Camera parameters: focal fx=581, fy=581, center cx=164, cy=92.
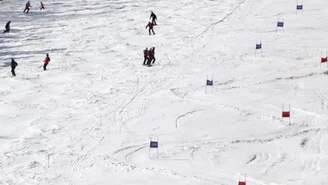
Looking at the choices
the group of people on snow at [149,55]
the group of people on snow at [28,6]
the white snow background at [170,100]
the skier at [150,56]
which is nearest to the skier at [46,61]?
the white snow background at [170,100]

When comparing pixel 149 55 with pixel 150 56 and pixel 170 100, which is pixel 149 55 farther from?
pixel 170 100

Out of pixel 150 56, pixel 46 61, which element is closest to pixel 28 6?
pixel 46 61

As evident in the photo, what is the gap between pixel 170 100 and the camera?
2272 centimetres

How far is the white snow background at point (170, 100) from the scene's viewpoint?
16348 mm

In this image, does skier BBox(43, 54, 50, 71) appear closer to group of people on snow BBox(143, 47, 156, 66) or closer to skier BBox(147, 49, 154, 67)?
group of people on snow BBox(143, 47, 156, 66)

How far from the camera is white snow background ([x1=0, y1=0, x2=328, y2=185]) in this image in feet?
53.6

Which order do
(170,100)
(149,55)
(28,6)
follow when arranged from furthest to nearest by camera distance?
(28,6) → (149,55) → (170,100)

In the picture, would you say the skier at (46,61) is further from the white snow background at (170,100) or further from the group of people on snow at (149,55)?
the group of people on snow at (149,55)

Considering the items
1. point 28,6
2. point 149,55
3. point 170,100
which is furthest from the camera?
point 28,6

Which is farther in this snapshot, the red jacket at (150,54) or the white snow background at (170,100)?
the red jacket at (150,54)

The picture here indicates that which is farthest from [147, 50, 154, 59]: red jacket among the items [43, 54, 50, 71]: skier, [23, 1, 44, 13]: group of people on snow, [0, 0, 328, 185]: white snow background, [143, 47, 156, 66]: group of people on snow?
[23, 1, 44, 13]: group of people on snow

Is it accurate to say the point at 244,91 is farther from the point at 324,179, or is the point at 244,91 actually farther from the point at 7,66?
the point at 7,66

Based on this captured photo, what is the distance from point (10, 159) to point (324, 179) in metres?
9.01

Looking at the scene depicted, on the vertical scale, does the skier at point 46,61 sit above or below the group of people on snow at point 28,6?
below
